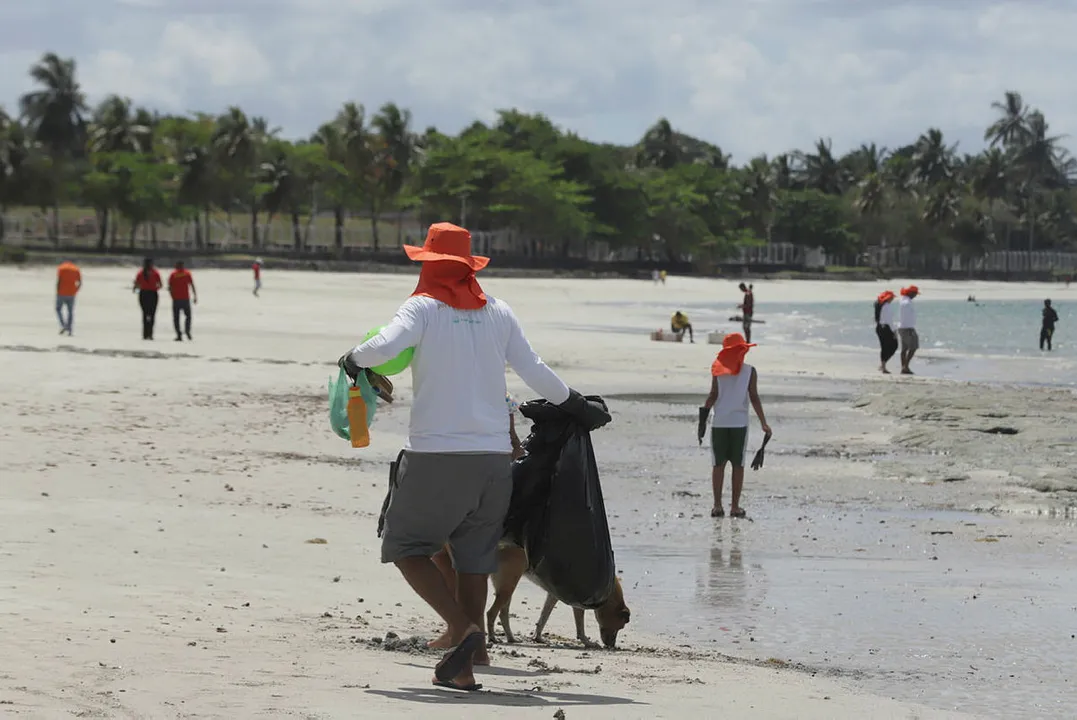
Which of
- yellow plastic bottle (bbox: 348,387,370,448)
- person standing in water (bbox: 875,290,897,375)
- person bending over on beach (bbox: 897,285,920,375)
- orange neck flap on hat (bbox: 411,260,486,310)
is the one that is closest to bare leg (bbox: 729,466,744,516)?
orange neck flap on hat (bbox: 411,260,486,310)

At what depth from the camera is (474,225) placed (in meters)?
103

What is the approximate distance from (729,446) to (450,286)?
6092mm

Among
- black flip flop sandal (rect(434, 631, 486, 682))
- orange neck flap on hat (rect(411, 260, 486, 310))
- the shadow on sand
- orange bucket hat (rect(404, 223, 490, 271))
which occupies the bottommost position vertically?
the shadow on sand

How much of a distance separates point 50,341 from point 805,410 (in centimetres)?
1272

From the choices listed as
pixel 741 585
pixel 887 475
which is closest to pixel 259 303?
pixel 887 475

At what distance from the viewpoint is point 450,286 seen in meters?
5.57

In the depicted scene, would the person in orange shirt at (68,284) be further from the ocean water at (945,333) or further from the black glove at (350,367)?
the black glove at (350,367)

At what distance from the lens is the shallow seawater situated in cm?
680

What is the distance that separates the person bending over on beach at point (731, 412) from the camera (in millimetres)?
11320

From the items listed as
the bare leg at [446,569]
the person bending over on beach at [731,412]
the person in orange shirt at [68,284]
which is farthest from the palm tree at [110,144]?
the bare leg at [446,569]

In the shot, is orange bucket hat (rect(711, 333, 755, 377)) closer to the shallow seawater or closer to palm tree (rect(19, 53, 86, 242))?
the shallow seawater

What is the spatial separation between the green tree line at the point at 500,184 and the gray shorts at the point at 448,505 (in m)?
83.0

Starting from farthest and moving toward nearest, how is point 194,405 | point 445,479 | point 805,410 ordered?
point 805,410, point 194,405, point 445,479

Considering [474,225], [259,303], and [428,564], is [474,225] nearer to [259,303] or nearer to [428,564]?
[259,303]
